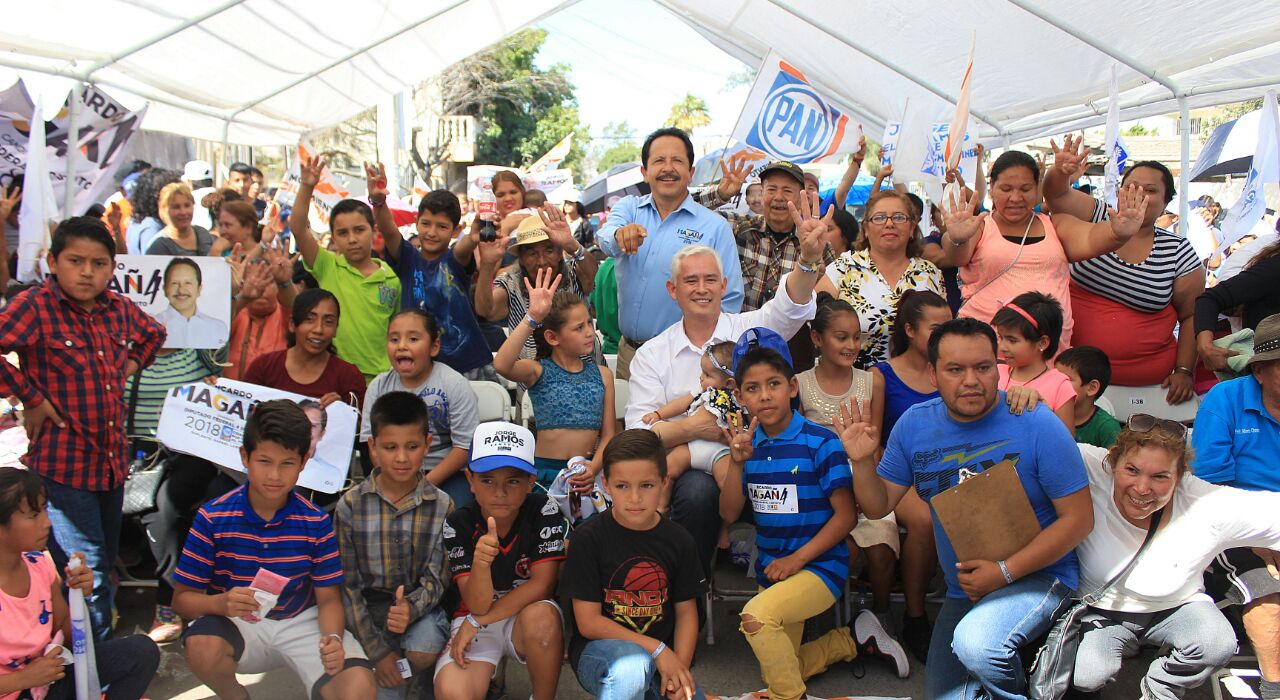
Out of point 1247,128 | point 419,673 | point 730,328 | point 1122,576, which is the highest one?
point 1247,128

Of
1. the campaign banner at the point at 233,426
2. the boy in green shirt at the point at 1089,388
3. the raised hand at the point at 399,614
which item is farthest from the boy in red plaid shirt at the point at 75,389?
the boy in green shirt at the point at 1089,388

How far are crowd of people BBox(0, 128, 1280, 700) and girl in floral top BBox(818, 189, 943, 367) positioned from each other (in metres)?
0.02

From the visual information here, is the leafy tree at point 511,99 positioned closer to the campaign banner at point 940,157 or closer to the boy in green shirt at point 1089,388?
the campaign banner at point 940,157

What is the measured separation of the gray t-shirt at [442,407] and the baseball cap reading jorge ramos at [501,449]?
0.73m

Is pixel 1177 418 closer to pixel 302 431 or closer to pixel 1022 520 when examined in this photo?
pixel 1022 520

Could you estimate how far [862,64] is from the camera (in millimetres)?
9711

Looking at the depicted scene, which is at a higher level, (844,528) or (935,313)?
(935,313)

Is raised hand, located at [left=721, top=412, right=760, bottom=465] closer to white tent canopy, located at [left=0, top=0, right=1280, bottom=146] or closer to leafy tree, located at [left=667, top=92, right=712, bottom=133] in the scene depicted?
white tent canopy, located at [left=0, top=0, right=1280, bottom=146]

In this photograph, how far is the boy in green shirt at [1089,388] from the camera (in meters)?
4.30

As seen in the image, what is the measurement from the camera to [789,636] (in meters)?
3.63

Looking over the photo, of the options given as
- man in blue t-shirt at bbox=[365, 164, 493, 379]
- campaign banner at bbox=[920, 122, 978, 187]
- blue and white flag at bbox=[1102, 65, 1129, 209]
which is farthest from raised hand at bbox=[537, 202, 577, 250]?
campaign banner at bbox=[920, 122, 978, 187]

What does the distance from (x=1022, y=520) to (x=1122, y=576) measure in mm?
406

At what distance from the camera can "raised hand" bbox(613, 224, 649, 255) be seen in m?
4.84

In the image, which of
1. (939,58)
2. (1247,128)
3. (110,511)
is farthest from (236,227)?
(1247,128)
